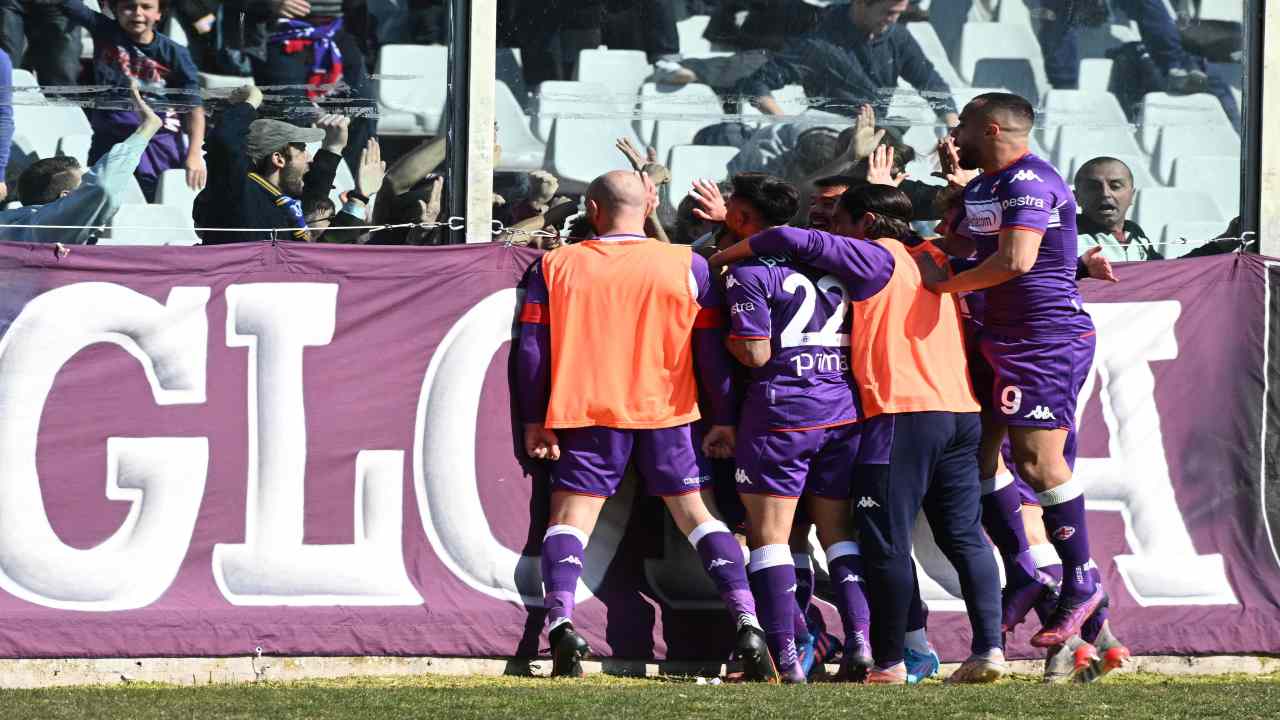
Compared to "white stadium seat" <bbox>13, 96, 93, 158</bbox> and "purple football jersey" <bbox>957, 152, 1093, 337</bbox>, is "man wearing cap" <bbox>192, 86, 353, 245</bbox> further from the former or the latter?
"purple football jersey" <bbox>957, 152, 1093, 337</bbox>

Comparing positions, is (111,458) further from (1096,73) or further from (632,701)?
(1096,73)

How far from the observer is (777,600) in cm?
607

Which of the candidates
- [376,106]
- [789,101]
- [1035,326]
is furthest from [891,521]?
[376,106]

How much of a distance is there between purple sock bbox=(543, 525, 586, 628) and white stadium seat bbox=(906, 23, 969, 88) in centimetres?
356

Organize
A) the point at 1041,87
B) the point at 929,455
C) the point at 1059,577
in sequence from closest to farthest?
the point at 929,455, the point at 1059,577, the point at 1041,87

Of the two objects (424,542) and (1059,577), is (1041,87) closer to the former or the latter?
(1059,577)

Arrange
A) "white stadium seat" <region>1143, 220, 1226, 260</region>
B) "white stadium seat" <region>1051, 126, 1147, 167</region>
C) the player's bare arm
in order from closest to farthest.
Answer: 1. the player's bare arm
2. "white stadium seat" <region>1143, 220, 1226, 260</region>
3. "white stadium seat" <region>1051, 126, 1147, 167</region>

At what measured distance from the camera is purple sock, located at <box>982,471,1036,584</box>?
6387 mm

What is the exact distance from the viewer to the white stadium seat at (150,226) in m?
7.24

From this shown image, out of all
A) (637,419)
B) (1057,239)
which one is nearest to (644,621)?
(637,419)

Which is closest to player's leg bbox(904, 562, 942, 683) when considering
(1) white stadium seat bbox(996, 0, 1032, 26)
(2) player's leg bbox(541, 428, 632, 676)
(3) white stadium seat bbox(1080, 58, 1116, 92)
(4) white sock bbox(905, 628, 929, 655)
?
(4) white sock bbox(905, 628, 929, 655)

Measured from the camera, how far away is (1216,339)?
707 cm

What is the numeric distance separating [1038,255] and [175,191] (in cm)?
380

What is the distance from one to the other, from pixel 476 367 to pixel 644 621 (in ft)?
3.84
